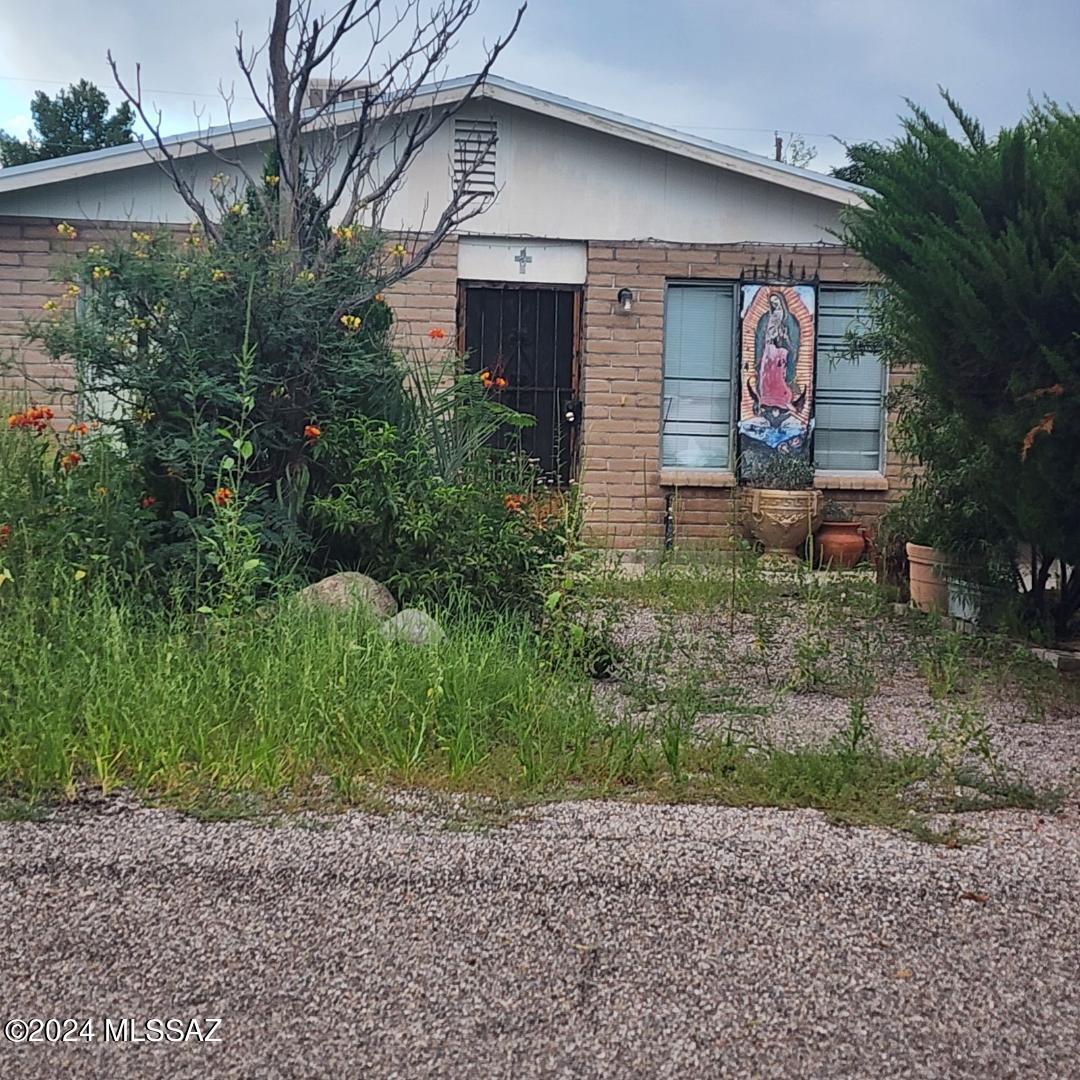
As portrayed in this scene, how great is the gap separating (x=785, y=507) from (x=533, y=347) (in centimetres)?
268

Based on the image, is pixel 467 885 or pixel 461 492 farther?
pixel 461 492

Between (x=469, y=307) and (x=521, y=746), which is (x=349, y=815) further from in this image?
(x=469, y=307)

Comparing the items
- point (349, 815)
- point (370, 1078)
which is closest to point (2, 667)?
point (349, 815)

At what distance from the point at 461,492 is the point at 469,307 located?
5.55m

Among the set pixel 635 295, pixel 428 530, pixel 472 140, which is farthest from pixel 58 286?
pixel 428 530

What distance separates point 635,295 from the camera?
35.6ft

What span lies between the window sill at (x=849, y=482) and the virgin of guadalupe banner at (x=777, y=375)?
31 cm

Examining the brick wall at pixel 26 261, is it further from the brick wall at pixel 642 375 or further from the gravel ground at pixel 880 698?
the gravel ground at pixel 880 698

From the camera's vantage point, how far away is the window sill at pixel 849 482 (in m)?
11.1

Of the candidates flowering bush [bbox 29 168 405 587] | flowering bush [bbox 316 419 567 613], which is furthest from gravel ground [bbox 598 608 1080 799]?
flowering bush [bbox 29 168 405 587]

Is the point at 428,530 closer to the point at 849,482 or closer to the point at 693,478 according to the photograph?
the point at 693,478

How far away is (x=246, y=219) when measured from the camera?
5.85m

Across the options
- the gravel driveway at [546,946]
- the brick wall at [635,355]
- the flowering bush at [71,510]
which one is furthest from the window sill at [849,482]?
the gravel driveway at [546,946]

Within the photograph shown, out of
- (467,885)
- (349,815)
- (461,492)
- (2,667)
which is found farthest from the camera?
(461,492)
